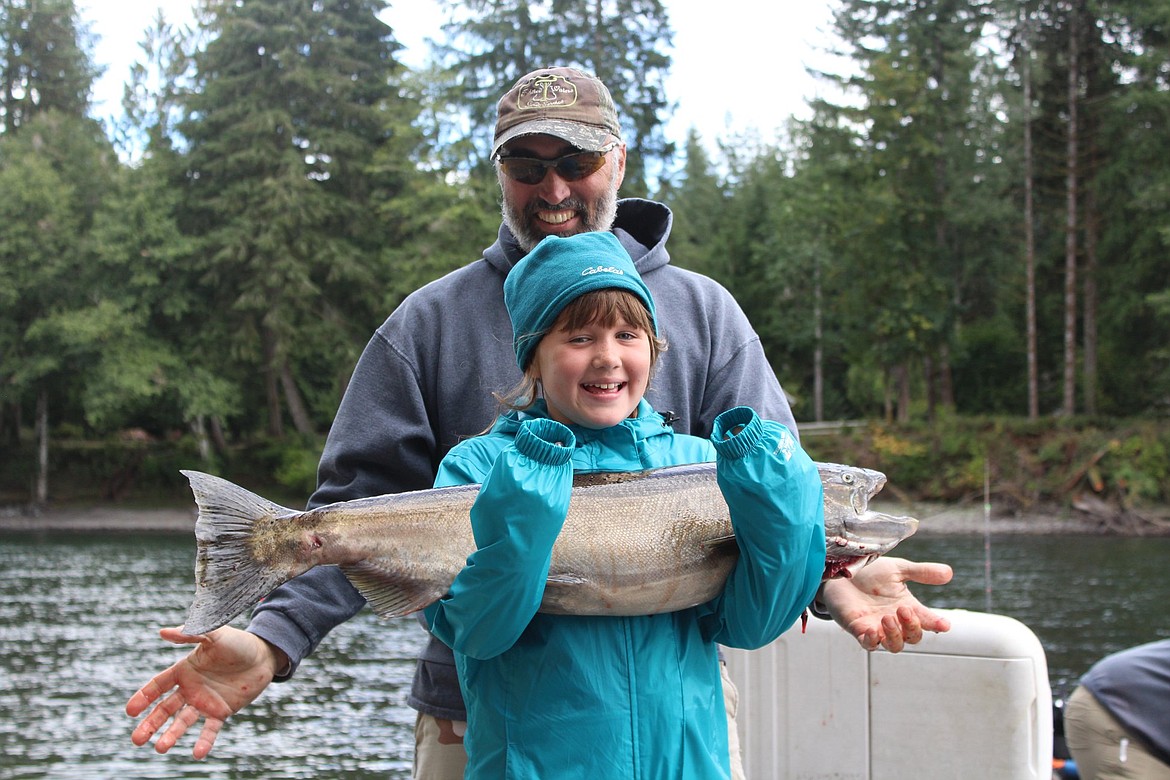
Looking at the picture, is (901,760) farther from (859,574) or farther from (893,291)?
(893,291)

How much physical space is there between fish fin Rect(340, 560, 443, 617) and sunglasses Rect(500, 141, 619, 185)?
1.34m

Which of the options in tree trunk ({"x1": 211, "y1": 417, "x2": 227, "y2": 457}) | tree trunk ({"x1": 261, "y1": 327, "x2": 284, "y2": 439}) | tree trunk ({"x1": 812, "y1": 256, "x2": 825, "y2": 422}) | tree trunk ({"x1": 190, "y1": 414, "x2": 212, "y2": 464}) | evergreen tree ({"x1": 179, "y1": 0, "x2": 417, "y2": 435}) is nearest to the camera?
tree trunk ({"x1": 190, "y1": 414, "x2": 212, "y2": 464})

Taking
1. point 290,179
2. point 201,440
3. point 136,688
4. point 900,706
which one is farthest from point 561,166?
point 201,440

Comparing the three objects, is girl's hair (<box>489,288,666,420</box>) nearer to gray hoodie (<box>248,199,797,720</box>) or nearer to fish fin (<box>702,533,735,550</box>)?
fish fin (<box>702,533,735,550</box>)

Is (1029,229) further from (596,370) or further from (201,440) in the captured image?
(596,370)

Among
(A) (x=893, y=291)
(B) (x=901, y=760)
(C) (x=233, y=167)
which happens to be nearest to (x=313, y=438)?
(C) (x=233, y=167)

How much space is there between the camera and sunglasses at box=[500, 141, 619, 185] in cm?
346

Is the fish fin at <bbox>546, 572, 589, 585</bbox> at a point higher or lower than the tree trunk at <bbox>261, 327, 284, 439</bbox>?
lower

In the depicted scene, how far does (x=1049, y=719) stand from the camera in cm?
464

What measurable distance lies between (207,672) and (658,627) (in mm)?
1189

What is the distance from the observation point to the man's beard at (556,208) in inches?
140

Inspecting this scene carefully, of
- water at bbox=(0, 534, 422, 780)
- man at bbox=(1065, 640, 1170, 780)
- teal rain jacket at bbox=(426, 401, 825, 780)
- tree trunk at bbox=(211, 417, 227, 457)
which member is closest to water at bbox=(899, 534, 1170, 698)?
water at bbox=(0, 534, 422, 780)

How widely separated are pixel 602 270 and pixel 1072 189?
38.2 metres

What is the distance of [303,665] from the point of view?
1620 centimetres
